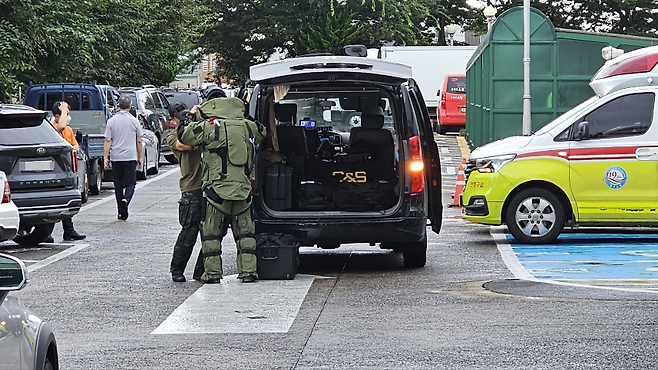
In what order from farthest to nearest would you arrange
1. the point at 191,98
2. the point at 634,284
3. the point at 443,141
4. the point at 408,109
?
the point at 191,98, the point at 443,141, the point at 408,109, the point at 634,284

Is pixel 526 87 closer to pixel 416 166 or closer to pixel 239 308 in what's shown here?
pixel 416 166

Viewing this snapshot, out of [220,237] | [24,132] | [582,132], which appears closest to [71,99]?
[24,132]

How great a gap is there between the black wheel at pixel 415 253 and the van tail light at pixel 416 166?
0.59 metres

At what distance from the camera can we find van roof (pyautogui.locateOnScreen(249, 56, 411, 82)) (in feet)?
38.7

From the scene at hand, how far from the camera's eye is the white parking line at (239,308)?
913 cm

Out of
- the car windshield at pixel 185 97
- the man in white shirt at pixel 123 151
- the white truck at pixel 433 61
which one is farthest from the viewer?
the white truck at pixel 433 61

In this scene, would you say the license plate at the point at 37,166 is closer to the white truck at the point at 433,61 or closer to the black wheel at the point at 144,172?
the black wheel at the point at 144,172

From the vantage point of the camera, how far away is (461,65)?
149 ft

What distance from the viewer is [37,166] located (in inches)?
588

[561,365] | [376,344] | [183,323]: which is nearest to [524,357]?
[561,365]

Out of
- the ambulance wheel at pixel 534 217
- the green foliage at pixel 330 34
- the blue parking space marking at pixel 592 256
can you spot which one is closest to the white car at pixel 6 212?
the blue parking space marking at pixel 592 256

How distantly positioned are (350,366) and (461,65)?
38276mm

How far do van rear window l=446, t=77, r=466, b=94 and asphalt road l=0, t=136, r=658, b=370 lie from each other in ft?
83.1

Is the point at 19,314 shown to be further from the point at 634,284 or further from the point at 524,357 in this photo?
the point at 634,284
